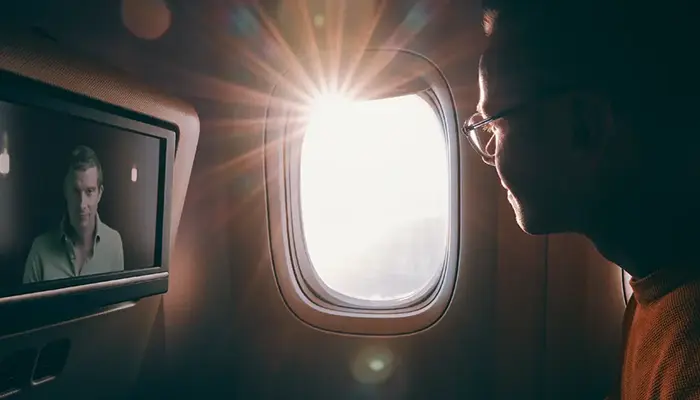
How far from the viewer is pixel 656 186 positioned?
Answer: 0.89 metres

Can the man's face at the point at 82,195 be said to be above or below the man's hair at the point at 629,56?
below

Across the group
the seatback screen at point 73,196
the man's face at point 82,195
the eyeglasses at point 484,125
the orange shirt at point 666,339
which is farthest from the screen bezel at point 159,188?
the orange shirt at point 666,339

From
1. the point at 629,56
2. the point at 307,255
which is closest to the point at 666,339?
the point at 629,56

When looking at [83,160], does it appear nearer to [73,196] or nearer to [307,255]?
[73,196]

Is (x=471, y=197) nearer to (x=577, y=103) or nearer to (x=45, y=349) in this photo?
(x=577, y=103)

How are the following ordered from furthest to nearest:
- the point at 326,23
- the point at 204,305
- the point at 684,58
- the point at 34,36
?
the point at 204,305 < the point at 326,23 < the point at 34,36 < the point at 684,58

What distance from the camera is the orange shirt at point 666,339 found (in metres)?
0.74

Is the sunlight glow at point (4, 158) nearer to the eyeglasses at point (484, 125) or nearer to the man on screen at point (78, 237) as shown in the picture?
the man on screen at point (78, 237)

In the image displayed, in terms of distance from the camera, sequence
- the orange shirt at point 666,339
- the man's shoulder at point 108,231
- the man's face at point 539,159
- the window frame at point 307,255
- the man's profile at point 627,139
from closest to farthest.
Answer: the orange shirt at point 666,339
the man's profile at point 627,139
the man's face at point 539,159
the man's shoulder at point 108,231
the window frame at point 307,255

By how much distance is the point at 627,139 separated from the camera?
91 centimetres

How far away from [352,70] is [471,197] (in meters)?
0.56

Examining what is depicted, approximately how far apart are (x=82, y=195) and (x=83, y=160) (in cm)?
8

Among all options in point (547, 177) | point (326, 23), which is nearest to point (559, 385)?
point (547, 177)

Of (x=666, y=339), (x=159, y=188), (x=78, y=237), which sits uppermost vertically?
(x=159, y=188)
